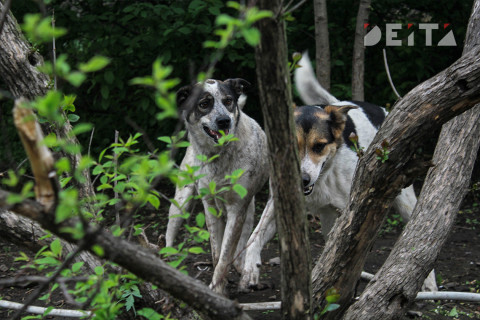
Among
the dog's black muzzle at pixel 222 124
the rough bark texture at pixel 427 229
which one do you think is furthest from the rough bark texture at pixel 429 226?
the dog's black muzzle at pixel 222 124

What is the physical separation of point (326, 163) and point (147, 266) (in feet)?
9.19

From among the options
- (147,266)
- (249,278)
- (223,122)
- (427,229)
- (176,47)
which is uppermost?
(176,47)

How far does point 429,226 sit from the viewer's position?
12.3 ft

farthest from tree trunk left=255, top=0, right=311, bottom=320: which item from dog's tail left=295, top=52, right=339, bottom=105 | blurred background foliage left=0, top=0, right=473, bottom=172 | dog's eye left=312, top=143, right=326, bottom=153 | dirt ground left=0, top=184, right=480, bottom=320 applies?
blurred background foliage left=0, top=0, right=473, bottom=172

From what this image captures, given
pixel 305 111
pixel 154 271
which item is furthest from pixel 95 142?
pixel 154 271

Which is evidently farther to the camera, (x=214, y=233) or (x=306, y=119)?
(x=214, y=233)

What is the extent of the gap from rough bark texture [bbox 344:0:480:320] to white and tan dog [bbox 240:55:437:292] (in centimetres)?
59

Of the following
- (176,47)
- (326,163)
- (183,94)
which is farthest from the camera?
(176,47)

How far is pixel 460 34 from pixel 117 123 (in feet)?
14.1

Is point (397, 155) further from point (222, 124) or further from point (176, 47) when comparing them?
point (176, 47)

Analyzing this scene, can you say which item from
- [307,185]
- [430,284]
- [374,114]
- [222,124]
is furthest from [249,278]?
[374,114]

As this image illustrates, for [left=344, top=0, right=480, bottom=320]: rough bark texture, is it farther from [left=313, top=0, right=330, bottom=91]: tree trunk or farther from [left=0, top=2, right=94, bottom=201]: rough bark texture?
[left=313, top=0, right=330, bottom=91]: tree trunk

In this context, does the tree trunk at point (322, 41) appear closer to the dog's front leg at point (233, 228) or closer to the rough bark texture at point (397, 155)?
the dog's front leg at point (233, 228)

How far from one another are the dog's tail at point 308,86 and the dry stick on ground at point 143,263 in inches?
130
